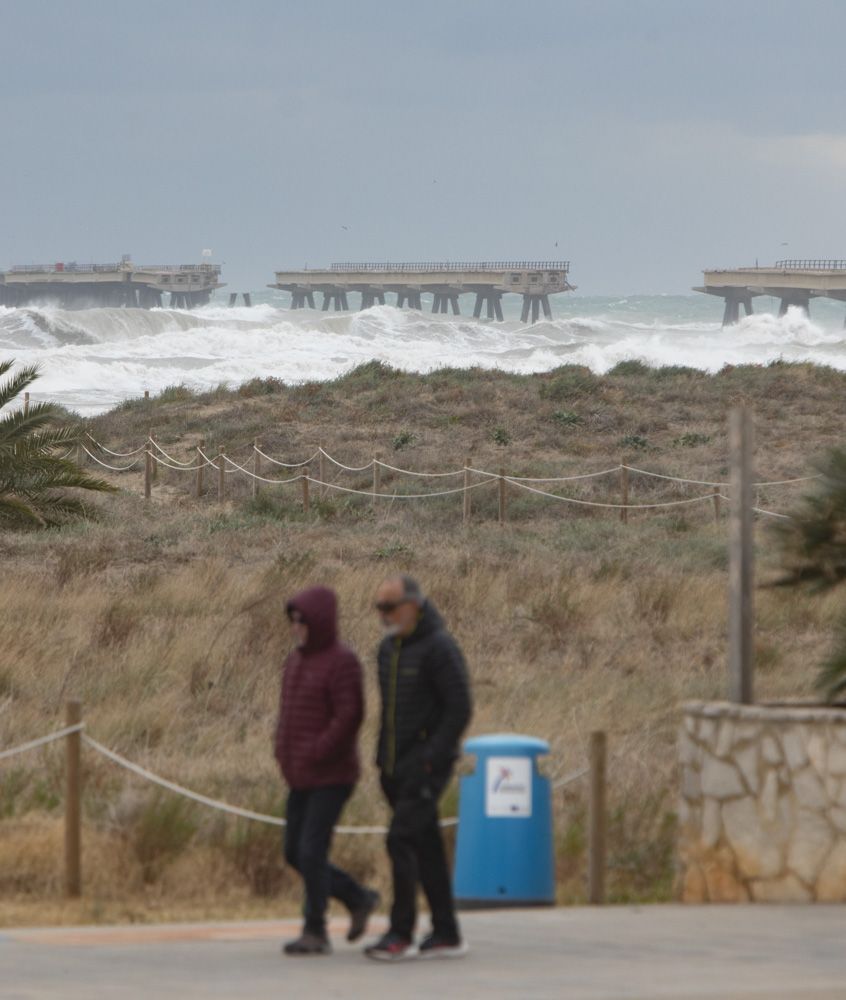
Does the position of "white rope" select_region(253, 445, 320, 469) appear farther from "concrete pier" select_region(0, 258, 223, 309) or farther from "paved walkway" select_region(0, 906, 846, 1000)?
"concrete pier" select_region(0, 258, 223, 309)

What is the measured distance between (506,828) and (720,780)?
884 millimetres

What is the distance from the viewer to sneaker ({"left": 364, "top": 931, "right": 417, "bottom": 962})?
5.79 metres

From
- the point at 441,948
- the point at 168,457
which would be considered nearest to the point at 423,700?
the point at 441,948

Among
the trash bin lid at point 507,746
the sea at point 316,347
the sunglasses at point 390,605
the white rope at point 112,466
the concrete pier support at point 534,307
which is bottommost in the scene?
the trash bin lid at point 507,746

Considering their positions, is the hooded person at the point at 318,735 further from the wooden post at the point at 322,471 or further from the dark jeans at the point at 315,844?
the wooden post at the point at 322,471

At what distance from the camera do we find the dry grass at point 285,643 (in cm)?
782

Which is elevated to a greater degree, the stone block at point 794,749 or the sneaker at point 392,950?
the stone block at point 794,749

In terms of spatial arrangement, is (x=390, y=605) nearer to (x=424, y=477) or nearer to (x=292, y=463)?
(x=424, y=477)

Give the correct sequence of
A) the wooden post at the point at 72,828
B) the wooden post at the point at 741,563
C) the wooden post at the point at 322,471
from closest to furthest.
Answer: the wooden post at the point at 741,563 → the wooden post at the point at 72,828 → the wooden post at the point at 322,471

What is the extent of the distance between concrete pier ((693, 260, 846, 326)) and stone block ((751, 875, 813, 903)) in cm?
9637

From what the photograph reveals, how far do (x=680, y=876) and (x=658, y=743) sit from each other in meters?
2.96

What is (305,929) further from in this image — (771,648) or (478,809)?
(771,648)

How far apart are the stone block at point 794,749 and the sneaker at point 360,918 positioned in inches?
68.9

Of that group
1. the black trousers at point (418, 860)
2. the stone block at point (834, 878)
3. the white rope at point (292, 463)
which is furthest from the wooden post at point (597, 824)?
the white rope at point (292, 463)
